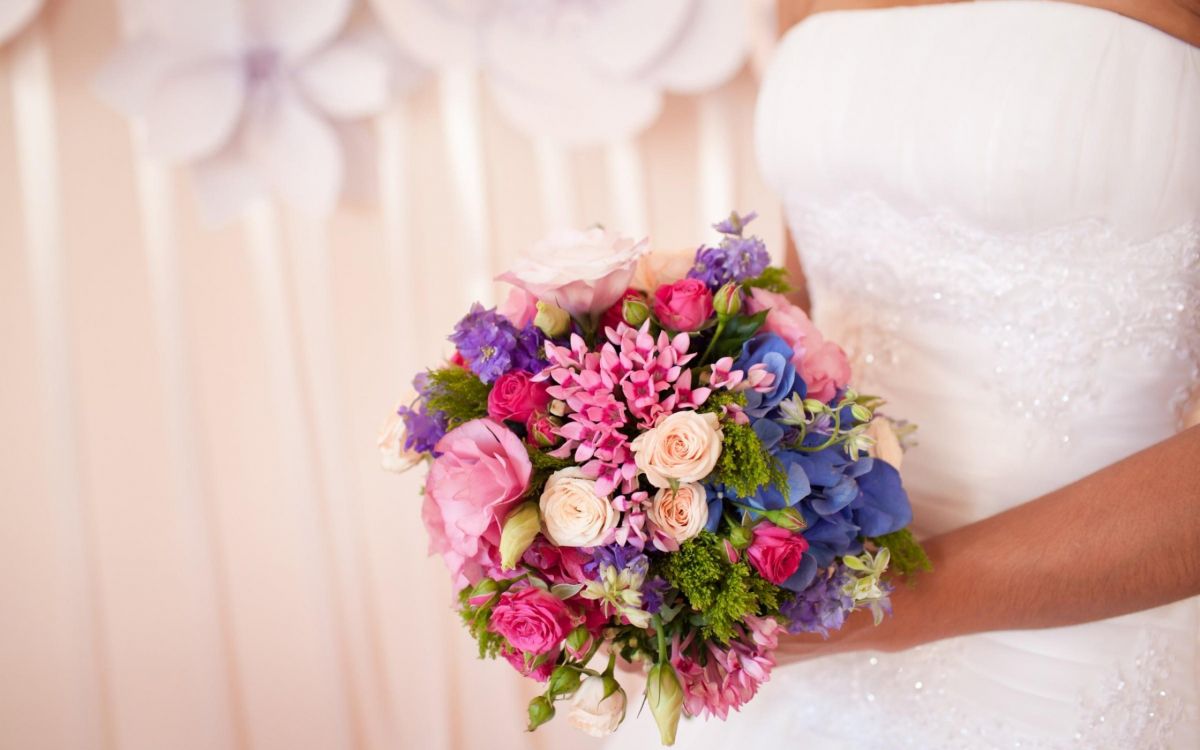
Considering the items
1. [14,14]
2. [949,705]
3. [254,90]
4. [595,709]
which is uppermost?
[14,14]

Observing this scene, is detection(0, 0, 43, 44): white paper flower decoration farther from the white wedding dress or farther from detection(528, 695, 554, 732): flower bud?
detection(528, 695, 554, 732): flower bud

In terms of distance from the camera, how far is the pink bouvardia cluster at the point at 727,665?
891mm

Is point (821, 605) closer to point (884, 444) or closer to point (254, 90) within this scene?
point (884, 444)

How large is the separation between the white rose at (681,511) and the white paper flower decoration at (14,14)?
159cm

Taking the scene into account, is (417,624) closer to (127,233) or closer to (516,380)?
(127,233)

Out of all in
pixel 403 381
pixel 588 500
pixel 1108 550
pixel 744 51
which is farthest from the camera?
pixel 403 381

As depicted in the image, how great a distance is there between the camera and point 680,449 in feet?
2.64

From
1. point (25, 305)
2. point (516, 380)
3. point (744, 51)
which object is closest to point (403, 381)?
point (25, 305)

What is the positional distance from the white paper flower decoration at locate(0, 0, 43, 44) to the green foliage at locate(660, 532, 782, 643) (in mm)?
1615

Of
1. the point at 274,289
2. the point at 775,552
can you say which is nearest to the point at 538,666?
the point at 775,552

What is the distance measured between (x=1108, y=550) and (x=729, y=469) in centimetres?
45

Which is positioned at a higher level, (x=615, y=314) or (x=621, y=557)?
(x=615, y=314)

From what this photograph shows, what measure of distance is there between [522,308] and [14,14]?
1.37 metres

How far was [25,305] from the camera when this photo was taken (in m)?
1.89
